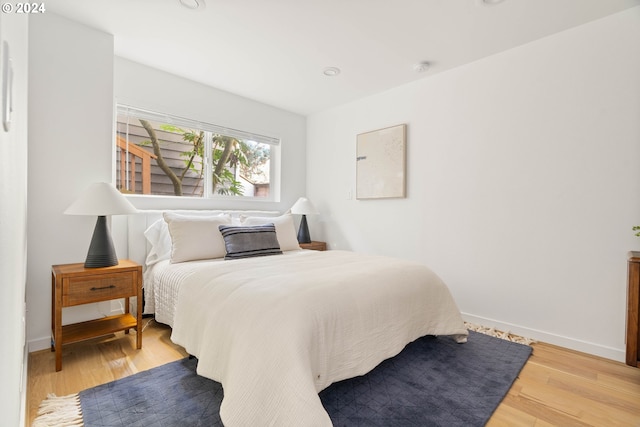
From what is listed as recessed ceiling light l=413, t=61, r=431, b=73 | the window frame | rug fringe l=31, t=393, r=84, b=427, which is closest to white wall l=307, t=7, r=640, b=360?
recessed ceiling light l=413, t=61, r=431, b=73

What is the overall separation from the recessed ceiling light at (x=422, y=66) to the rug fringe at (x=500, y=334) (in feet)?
8.07

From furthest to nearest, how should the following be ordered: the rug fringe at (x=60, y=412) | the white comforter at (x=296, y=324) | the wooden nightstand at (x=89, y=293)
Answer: the wooden nightstand at (x=89, y=293) < the rug fringe at (x=60, y=412) < the white comforter at (x=296, y=324)

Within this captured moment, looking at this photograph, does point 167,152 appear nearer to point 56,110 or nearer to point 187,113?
point 187,113

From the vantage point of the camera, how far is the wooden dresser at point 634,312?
1.83 meters

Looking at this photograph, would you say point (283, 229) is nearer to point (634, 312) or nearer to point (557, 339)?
point (557, 339)

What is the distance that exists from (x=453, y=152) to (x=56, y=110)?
336 centimetres

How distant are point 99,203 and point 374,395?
2.17 m

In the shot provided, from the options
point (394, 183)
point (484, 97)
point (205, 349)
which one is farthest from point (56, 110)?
point (484, 97)

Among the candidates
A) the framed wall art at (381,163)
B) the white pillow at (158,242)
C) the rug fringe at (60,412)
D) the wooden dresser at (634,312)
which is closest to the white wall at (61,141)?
the white pillow at (158,242)

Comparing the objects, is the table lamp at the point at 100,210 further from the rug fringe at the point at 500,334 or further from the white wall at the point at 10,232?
the rug fringe at the point at 500,334

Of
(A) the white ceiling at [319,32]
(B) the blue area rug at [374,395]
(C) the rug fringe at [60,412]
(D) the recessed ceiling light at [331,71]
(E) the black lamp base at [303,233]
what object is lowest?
(B) the blue area rug at [374,395]

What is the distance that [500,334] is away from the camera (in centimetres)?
261

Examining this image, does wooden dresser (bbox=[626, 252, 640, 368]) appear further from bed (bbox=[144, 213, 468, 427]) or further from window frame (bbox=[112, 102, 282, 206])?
window frame (bbox=[112, 102, 282, 206])

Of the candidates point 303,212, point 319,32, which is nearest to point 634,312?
point 319,32
